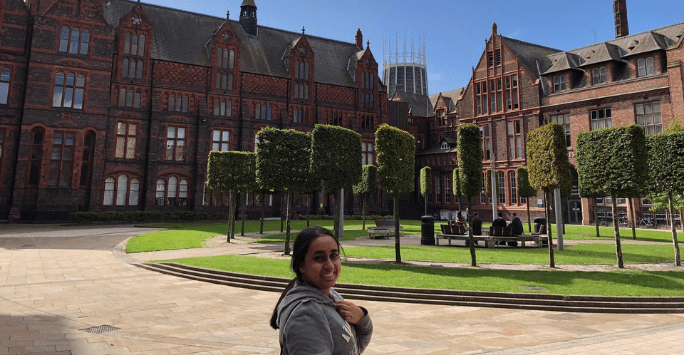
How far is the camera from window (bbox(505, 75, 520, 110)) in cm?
4397

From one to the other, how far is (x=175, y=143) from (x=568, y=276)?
37421mm

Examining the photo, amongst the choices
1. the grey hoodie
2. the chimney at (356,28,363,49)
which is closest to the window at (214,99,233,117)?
the chimney at (356,28,363,49)

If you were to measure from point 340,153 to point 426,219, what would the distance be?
22.4 ft

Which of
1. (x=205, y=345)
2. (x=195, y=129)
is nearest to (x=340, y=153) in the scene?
(x=205, y=345)

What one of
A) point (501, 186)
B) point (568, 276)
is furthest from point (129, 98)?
point (501, 186)

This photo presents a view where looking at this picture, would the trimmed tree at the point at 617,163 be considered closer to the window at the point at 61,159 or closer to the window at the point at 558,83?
the window at the point at 558,83

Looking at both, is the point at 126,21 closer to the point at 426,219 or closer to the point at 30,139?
the point at 30,139

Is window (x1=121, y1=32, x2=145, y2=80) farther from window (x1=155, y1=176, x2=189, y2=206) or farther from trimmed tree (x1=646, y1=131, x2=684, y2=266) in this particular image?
trimmed tree (x1=646, y1=131, x2=684, y2=266)

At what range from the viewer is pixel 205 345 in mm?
6359

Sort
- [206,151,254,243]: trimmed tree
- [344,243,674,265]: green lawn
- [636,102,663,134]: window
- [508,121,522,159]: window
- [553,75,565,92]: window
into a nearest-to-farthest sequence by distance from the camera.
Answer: [344,243,674,265]: green lawn, [206,151,254,243]: trimmed tree, [636,102,663,134]: window, [553,75,565,92]: window, [508,121,522,159]: window

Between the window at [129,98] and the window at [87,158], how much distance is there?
425 cm

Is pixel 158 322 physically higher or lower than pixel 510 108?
lower

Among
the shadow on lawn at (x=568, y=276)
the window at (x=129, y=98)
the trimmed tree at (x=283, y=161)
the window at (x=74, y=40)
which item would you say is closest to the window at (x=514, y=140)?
the shadow on lawn at (x=568, y=276)

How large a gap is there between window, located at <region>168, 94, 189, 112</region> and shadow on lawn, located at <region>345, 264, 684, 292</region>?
33569 millimetres
